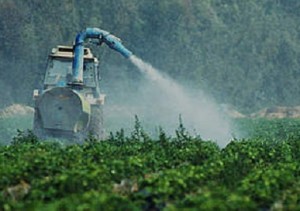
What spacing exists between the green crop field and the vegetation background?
130ft

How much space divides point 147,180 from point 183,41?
5382cm

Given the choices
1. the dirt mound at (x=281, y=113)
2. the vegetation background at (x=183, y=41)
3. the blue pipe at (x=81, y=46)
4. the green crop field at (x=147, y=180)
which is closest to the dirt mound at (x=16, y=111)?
the vegetation background at (x=183, y=41)

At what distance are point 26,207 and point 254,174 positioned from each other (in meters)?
4.11

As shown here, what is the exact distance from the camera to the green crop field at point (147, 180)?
1097 cm

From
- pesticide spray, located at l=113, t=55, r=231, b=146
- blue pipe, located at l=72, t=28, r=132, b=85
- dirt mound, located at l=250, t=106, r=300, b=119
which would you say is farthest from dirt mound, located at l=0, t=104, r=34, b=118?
blue pipe, located at l=72, t=28, r=132, b=85

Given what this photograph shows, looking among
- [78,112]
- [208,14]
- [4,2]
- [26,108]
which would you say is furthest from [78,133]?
[208,14]

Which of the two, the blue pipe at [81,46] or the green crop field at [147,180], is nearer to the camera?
the green crop field at [147,180]

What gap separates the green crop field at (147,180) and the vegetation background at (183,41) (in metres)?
39.7

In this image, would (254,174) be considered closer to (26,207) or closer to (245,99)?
(26,207)

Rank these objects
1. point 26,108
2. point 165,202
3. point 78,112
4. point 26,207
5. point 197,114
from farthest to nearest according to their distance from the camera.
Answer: point 26,108
point 197,114
point 78,112
point 165,202
point 26,207

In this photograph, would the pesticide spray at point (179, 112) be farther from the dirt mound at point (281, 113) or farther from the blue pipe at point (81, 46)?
the dirt mound at point (281, 113)

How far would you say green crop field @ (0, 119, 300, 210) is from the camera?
11.0 meters

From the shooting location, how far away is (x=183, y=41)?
66000mm

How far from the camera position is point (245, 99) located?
2670 inches
